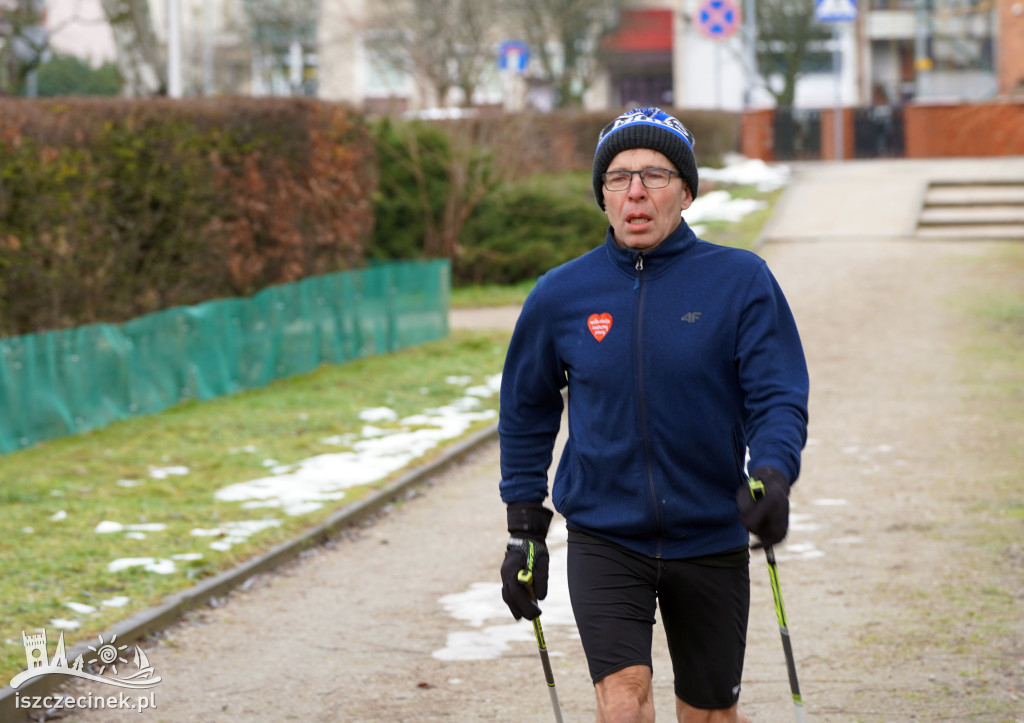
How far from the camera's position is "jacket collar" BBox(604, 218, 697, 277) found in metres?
3.67

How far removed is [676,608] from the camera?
12.2 ft

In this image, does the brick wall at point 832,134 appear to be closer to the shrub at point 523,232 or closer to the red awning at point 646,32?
the shrub at point 523,232

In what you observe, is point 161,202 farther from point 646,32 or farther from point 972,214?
point 646,32

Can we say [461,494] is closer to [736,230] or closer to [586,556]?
[586,556]

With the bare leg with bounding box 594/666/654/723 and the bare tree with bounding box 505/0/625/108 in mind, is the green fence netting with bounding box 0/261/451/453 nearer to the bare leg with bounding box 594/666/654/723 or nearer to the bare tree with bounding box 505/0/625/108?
the bare leg with bounding box 594/666/654/723

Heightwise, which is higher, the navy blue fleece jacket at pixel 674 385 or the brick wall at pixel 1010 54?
the brick wall at pixel 1010 54

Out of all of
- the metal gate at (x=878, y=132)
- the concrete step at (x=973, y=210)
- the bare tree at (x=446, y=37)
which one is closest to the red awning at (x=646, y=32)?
the bare tree at (x=446, y=37)

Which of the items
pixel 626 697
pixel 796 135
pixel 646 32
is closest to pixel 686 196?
pixel 626 697

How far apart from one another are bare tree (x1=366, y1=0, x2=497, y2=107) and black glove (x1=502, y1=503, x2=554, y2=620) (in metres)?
33.6

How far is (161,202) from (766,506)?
1038 cm

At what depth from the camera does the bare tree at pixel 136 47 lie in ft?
62.6

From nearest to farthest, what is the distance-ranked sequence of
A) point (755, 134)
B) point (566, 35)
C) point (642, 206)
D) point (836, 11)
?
point (642, 206) < point (836, 11) < point (755, 134) < point (566, 35)

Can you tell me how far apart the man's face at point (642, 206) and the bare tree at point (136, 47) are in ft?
54.1

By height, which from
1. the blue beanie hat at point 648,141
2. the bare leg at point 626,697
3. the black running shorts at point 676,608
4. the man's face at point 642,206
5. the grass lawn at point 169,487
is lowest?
the grass lawn at point 169,487
